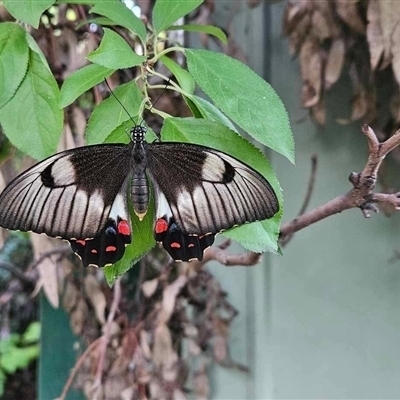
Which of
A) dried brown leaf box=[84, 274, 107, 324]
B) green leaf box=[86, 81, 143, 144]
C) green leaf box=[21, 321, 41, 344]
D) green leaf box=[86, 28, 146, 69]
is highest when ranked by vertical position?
green leaf box=[86, 28, 146, 69]

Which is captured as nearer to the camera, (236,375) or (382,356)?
(382,356)

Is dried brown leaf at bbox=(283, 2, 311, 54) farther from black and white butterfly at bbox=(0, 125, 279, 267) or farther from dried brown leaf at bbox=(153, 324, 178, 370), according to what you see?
dried brown leaf at bbox=(153, 324, 178, 370)

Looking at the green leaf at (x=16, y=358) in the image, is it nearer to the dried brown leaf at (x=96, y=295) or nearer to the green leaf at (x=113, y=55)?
the dried brown leaf at (x=96, y=295)

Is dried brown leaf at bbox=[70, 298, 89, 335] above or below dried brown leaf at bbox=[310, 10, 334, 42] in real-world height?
below

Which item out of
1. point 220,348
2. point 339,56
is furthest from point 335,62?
point 220,348

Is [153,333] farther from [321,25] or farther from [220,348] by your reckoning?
[321,25]

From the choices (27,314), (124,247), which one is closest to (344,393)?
(124,247)

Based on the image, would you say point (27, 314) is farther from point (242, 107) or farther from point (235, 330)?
point (242, 107)

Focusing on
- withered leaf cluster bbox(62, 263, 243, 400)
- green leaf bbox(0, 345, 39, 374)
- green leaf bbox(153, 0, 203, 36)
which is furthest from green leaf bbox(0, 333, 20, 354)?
green leaf bbox(153, 0, 203, 36)
